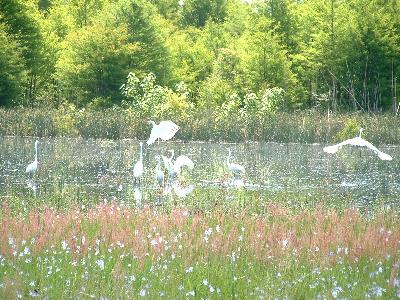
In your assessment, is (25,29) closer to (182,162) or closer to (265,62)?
(265,62)

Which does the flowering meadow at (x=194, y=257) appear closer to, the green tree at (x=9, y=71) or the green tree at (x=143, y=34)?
the green tree at (x=9, y=71)

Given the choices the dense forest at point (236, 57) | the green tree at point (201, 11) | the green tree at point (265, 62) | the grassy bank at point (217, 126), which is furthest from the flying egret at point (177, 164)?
the green tree at point (201, 11)

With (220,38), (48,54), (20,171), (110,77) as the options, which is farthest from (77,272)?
(220,38)

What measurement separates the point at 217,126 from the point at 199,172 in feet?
39.9

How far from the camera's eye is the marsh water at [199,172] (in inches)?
547

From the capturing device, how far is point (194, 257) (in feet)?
23.1

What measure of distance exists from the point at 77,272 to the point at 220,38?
52106mm

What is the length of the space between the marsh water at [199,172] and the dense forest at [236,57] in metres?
13.7

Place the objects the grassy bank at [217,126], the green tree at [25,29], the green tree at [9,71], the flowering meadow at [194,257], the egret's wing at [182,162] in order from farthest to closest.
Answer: the green tree at [25,29], the green tree at [9,71], the grassy bank at [217,126], the egret's wing at [182,162], the flowering meadow at [194,257]

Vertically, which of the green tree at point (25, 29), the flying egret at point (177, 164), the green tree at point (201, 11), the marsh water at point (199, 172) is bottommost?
the marsh water at point (199, 172)

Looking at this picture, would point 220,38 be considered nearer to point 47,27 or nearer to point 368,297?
point 47,27

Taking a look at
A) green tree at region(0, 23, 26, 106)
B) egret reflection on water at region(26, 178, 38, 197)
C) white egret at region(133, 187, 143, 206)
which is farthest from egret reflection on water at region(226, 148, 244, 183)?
green tree at region(0, 23, 26, 106)

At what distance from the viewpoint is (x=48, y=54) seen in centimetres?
4622

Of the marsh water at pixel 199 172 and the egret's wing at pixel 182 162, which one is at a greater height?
the egret's wing at pixel 182 162
